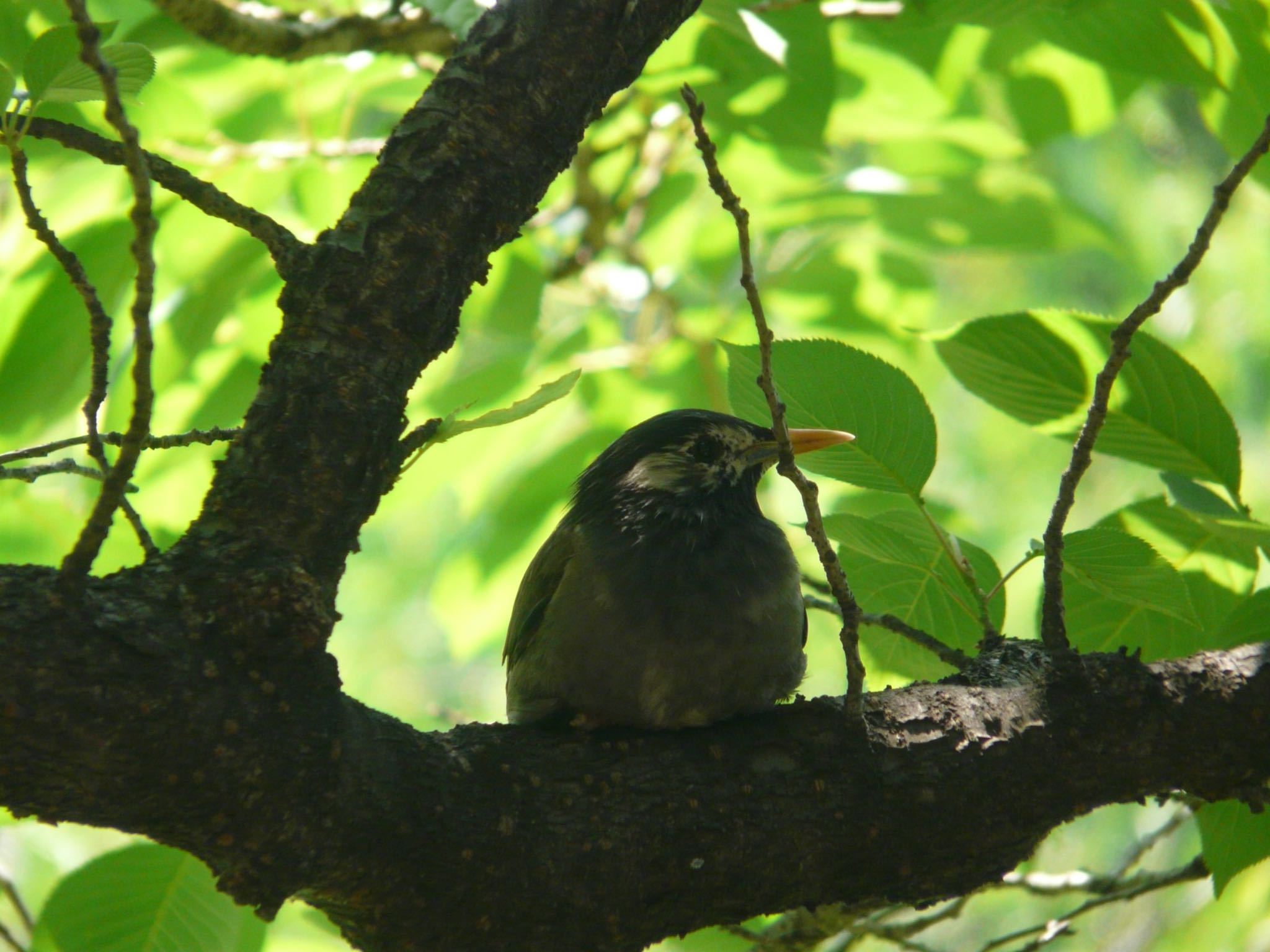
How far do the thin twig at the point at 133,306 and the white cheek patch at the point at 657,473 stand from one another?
186cm

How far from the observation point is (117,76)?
1.78m

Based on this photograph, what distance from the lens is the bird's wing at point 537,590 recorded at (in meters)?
3.11

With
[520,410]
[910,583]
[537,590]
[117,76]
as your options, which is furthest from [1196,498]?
[117,76]

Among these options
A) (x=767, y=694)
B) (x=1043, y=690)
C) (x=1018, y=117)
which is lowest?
(x=1043, y=690)

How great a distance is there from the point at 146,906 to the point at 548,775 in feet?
3.02

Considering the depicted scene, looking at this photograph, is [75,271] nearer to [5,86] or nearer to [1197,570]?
[5,86]

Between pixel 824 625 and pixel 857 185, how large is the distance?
200cm

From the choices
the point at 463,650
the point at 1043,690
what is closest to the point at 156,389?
the point at 463,650

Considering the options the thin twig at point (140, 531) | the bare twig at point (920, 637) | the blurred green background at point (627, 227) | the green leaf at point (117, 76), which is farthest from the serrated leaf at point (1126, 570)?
the green leaf at point (117, 76)

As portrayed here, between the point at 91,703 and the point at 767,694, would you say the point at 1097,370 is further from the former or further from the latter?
the point at 91,703

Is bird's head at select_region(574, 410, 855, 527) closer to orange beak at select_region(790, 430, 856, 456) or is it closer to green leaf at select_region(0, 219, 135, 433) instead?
orange beak at select_region(790, 430, 856, 456)

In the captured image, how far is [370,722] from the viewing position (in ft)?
6.82

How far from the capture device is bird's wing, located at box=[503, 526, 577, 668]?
3111mm

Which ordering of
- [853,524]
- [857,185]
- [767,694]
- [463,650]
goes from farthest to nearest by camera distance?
[463,650] < [857,185] < [767,694] < [853,524]
